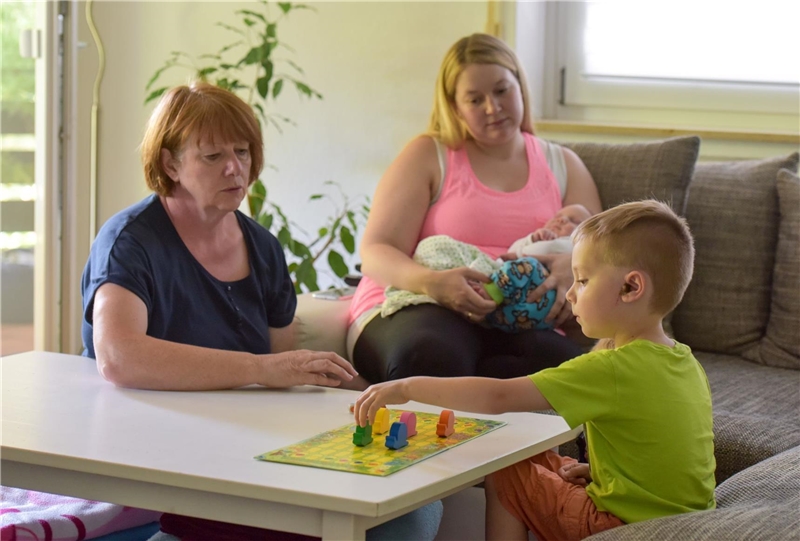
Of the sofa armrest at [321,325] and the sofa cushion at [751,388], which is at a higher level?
the sofa armrest at [321,325]

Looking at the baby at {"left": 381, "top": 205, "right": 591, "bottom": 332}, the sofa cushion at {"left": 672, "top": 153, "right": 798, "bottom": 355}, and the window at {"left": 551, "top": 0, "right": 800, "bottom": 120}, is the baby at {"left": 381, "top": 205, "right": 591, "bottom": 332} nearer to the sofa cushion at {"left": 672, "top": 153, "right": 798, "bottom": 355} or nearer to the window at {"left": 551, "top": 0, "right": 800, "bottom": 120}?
the sofa cushion at {"left": 672, "top": 153, "right": 798, "bottom": 355}

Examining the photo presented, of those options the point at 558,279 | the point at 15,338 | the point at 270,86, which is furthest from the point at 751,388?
the point at 15,338

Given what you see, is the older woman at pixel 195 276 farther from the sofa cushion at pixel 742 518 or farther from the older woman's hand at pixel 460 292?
the sofa cushion at pixel 742 518

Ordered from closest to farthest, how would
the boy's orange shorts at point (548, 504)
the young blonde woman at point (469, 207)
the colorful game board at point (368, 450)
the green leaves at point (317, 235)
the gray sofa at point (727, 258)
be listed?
the colorful game board at point (368, 450)
the boy's orange shorts at point (548, 504)
the young blonde woman at point (469, 207)
the gray sofa at point (727, 258)
the green leaves at point (317, 235)

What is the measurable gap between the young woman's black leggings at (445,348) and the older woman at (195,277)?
0.20 m

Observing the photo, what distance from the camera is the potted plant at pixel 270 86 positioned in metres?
3.12

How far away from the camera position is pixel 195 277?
1857 mm

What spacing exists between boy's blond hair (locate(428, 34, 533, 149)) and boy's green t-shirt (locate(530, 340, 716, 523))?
1.20m

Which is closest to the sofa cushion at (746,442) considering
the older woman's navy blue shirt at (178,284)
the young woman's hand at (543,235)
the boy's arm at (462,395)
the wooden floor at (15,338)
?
the young woman's hand at (543,235)

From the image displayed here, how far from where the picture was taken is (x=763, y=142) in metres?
2.92

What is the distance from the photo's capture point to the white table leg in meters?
1.15

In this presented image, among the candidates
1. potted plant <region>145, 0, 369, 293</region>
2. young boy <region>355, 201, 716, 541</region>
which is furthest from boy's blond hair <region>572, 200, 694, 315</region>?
potted plant <region>145, 0, 369, 293</region>

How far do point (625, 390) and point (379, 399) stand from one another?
13.4 inches

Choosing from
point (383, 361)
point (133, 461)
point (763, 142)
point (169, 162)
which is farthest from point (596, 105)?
point (133, 461)
